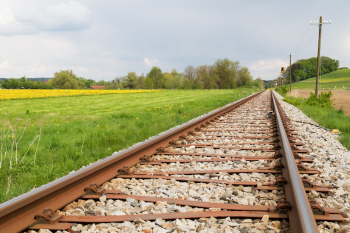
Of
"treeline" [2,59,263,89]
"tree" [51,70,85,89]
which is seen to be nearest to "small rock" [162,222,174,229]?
"tree" [51,70,85,89]

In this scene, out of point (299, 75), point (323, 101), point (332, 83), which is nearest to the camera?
point (323, 101)

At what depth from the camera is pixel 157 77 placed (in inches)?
4213

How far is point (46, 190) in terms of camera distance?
7.91 feet

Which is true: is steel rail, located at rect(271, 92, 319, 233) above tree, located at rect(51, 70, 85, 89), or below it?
below

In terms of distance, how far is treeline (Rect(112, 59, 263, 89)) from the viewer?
10019 cm

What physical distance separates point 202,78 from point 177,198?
102m

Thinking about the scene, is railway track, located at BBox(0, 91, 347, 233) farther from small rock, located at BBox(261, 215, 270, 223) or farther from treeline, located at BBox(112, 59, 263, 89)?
treeline, located at BBox(112, 59, 263, 89)

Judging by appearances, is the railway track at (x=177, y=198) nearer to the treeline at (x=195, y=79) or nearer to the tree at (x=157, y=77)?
the treeline at (x=195, y=79)

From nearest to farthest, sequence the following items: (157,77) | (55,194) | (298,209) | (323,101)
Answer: (298,209) < (55,194) < (323,101) < (157,77)

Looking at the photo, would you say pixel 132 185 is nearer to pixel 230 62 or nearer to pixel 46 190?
pixel 46 190

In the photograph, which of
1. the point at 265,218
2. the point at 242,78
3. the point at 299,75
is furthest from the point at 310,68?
the point at 265,218

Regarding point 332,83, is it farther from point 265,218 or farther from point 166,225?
point 166,225

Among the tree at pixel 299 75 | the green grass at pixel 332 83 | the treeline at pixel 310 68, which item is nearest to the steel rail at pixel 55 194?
the green grass at pixel 332 83

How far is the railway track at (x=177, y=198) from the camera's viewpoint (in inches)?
80.7
